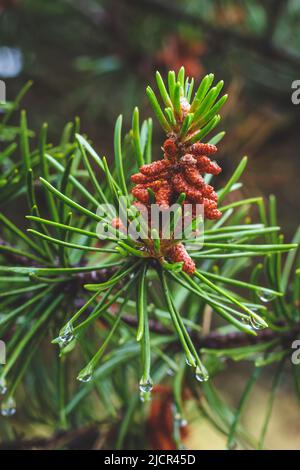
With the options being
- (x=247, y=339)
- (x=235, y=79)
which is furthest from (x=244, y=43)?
(x=247, y=339)

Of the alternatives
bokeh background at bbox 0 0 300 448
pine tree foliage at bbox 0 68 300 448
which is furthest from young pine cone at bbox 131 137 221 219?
bokeh background at bbox 0 0 300 448

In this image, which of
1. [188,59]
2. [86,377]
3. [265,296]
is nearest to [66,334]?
[86,377]

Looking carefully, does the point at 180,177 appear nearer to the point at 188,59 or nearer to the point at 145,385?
the point at 145,385

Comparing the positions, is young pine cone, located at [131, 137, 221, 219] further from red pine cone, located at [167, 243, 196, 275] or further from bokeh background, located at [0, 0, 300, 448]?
bokeh background, located at [0, 0, 300, 448]

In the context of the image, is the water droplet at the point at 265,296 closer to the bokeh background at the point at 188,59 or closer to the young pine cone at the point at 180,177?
the young pine cone at the point at 180,177

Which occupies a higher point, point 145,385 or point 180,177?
point 180,177
